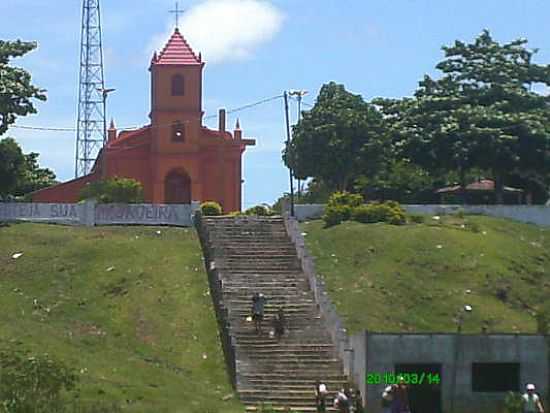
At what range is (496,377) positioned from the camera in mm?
41469

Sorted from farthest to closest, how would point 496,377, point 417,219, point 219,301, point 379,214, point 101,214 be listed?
1. point 101,214
2. point 417,219
3. point 379,214
4. point 219,301
5. point 496,377

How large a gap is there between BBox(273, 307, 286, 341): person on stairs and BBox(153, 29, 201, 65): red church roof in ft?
110

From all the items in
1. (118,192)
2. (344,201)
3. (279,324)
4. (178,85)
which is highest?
(178,85)

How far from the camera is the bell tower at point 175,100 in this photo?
7769cm

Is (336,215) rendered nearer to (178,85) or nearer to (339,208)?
(339,208)

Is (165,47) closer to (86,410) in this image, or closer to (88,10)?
(88,10)

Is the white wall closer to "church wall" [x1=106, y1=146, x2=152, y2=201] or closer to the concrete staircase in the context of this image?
Result: the concrete staircase

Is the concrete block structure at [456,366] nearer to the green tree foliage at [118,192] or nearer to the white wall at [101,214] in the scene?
the white wall at [101,214]

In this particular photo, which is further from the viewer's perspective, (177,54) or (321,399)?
(177,54)

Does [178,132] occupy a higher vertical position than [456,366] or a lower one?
higher

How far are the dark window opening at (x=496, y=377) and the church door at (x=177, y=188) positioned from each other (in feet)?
125

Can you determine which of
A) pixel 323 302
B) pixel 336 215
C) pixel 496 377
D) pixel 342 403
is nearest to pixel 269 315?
pixel 323 302

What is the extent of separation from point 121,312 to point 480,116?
2458cm
